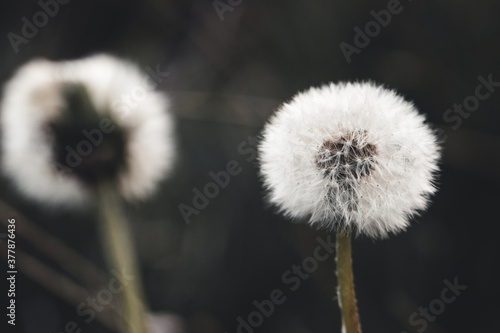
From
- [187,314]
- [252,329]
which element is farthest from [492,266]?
[187,314]

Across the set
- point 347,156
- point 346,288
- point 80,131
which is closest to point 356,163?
point 347,156

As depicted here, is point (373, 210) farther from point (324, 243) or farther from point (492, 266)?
point (492, 266)

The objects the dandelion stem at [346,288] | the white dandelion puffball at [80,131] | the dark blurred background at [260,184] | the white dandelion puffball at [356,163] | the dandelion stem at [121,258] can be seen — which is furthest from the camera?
the dark blurred background at [260,184]

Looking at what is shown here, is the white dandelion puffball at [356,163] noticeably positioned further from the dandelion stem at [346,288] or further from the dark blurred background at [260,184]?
the dark blurred background at [260,184]

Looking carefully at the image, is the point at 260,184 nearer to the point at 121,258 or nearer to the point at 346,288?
the point at 121,258

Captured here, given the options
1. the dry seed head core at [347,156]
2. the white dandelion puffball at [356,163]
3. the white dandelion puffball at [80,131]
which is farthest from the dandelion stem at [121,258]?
the dry seed head core at [347,156]
